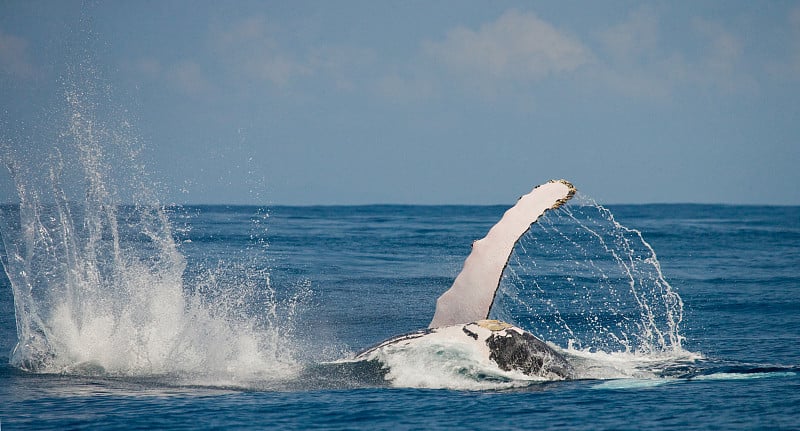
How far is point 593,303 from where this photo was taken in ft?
67.6

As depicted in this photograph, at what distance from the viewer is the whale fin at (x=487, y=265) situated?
39.0ft

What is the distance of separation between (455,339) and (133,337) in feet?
17.9

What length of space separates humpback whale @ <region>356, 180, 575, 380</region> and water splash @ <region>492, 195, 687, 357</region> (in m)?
0.48

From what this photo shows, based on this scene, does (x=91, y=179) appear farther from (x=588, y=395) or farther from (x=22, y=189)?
(x=588, y=395)

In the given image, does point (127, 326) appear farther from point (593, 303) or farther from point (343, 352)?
point (593, 303)

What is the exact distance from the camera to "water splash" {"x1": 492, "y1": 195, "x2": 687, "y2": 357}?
50.2ft

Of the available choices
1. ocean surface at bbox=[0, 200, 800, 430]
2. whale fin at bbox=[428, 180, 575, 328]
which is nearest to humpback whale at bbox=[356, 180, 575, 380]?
whale fin at bbox=[428, 180, 575, 328]

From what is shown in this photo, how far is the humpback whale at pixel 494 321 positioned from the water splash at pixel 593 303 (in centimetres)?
48

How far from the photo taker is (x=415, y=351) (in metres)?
12.0

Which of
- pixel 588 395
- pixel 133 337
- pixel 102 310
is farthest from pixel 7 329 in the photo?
pixel 588 395

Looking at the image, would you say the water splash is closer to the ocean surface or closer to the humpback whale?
the ocean surface

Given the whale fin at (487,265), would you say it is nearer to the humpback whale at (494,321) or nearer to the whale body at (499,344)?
the humpback whale at (494,321)

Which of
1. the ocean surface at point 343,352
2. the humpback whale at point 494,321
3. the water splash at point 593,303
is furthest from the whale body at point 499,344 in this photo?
the water splash at point 593,303

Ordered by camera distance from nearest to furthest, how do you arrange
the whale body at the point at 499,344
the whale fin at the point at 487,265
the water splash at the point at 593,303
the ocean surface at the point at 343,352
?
the ocean surface at the point at 343,352 < the whale body at the point at 499,344 < the whale fin at the point at 487,265 < the water splash at the point at 593,303
